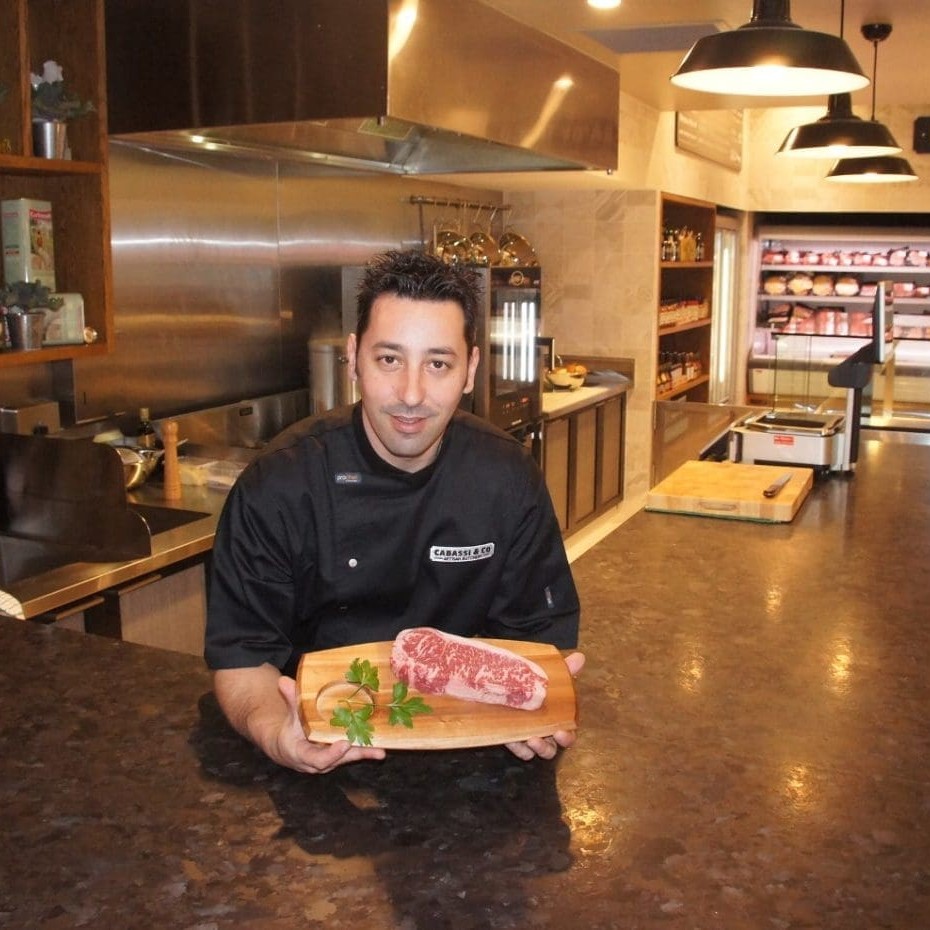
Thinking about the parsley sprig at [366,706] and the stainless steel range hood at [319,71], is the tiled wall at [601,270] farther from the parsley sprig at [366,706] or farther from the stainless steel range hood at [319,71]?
the parsley sprig at [366,706]

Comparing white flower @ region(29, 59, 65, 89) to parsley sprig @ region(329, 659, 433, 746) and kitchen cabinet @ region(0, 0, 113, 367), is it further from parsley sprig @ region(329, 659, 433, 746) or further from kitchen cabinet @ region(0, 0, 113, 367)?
parsley sprig @ region(329, 659, 433, 746)

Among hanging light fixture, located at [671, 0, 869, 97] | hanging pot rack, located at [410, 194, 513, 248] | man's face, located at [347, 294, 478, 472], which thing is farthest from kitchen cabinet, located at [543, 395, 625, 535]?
man's face, located at [347, 294, 478, 472]

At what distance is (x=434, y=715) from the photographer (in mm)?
1364

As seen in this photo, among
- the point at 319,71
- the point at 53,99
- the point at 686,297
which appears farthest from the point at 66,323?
the point at 686,297

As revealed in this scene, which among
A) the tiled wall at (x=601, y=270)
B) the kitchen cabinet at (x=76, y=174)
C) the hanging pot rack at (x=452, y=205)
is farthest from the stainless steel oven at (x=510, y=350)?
the kitchen cabinet at (x=76, y=174)

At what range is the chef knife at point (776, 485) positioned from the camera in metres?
3.04

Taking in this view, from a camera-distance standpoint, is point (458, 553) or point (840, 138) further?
point (840, 138)

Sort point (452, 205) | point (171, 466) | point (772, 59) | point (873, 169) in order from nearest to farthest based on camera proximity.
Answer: point (772, 59) → point (171, 466) → point (873, 169) → point (452, 205)

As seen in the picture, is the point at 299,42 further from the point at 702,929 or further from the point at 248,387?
the point at 702,929

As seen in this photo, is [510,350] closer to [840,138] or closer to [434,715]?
[840,138]

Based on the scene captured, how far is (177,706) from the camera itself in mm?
1527

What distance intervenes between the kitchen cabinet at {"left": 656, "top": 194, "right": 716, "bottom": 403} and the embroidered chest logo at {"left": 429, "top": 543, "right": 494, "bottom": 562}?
16.7 feet

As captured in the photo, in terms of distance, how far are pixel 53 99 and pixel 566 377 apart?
146 inches

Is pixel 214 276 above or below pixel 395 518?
above
